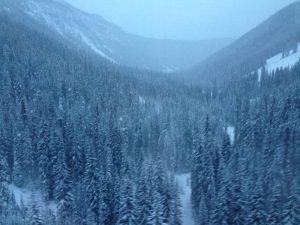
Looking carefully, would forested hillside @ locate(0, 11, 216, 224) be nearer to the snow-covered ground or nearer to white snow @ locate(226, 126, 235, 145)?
the snow-covered ground

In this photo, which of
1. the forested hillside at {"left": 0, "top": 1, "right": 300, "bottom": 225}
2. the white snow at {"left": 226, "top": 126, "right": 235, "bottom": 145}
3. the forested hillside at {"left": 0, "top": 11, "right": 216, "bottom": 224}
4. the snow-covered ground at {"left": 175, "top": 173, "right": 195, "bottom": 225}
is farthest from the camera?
the white snow at {"left": 226, "top": 126, "right": 235, "bottom": 145}

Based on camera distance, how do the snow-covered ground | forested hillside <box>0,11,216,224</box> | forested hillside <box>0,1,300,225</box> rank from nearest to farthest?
forested hillside <box>0,1,300,225</box> < forested hillside <box>0,11,216,224</box> < the snow-covered ground

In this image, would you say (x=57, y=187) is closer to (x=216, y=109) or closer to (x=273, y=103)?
(x=273, y=103)

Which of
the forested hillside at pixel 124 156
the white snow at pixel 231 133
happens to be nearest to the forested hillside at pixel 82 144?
the forested hillside at pixel 124 156

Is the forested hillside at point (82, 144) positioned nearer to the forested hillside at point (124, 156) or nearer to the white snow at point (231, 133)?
the forested hillside at point (124, 156)

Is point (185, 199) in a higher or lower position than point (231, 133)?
lower

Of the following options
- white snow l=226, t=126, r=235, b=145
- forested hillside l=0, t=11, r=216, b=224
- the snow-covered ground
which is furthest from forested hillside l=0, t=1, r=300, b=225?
white snow l=226, t=126, r=235, b=145

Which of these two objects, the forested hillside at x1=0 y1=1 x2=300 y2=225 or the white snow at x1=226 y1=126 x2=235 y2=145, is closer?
the forested hillside at x1=0 y1=1 x2=300 y2=225

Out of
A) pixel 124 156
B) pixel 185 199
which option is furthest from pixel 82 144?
pixel 185 199

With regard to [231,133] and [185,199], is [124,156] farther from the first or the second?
[231,133]
